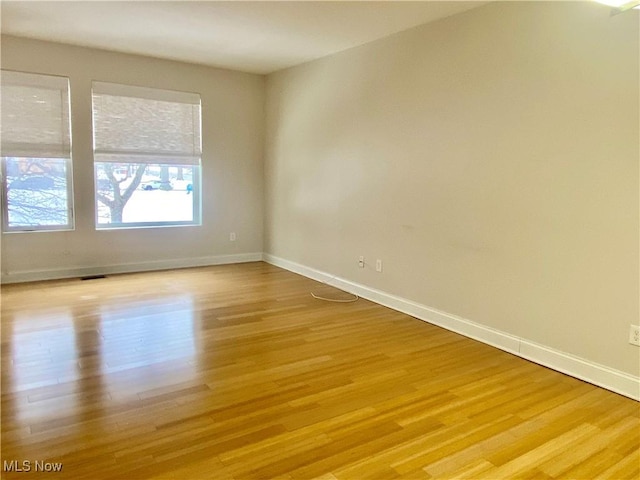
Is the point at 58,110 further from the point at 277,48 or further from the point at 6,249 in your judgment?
the point at 277,48

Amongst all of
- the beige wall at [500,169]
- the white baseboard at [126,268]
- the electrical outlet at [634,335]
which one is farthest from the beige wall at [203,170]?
the electrical outlet at [634,335]

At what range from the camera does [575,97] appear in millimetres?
2857

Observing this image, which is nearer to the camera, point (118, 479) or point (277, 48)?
point (118, 479)

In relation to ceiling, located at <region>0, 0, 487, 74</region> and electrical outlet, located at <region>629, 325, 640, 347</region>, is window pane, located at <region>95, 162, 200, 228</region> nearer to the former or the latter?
ceiling, located at <region>0, 0, 487, 74</region>

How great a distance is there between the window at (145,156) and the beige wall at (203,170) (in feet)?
0.34

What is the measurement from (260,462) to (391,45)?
3.59 metres

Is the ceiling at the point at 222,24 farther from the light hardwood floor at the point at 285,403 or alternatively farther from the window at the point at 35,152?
the light hardwood floor at the point at 285,403

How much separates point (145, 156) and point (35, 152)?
111cm

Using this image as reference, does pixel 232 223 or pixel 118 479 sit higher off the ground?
pixel 232 223

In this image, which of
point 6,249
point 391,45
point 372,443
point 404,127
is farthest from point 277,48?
point 372,443

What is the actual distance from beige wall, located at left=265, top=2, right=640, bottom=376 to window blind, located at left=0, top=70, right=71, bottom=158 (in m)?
2.75

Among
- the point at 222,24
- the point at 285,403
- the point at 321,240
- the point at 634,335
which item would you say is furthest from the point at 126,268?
the point at 634,335

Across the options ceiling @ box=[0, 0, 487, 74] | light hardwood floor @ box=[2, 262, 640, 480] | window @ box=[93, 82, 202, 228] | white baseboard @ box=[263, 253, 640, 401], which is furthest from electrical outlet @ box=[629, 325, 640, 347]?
window @ box=[93, 82, 202, 228]

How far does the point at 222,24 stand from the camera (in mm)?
4059
